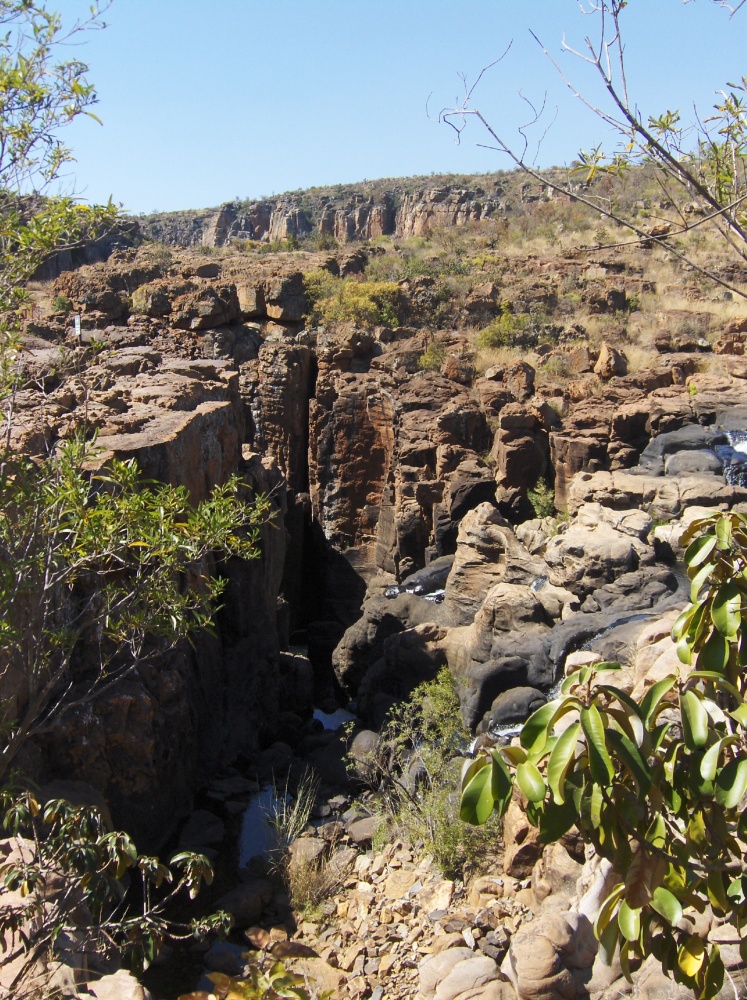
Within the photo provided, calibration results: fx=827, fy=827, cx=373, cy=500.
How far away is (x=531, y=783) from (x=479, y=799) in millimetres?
154

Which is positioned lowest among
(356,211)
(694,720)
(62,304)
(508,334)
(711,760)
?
(711,760)

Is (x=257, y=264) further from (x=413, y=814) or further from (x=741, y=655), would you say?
(x=741, y=655)

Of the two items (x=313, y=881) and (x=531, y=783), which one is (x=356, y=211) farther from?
(x=531, y=783)

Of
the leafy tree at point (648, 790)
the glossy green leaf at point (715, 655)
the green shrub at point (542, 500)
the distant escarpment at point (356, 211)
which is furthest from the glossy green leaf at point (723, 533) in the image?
the distant escarpment at point (356, 211)

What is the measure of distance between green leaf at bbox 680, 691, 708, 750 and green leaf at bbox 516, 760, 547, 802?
1.49ft

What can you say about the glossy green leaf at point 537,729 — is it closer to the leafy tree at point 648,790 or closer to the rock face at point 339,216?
the leafy tree at point 648,790

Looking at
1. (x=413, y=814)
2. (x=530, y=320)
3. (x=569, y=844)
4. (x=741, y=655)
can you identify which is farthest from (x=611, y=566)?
(x=530, y=320)

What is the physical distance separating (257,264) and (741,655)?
29413 millimetres

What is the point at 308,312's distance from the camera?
2589 cm

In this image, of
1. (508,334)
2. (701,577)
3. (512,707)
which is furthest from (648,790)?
(508,334)

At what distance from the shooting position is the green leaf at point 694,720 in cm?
236

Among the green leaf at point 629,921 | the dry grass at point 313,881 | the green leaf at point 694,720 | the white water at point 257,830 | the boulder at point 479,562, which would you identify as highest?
the green leaf at point 694,720

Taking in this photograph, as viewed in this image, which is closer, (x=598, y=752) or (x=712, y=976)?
(x=598, y=752)

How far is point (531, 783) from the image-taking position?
2.33m
